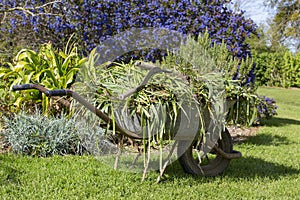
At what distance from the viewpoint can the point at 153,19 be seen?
7.08 meters

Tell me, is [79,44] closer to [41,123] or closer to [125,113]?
[41,123]

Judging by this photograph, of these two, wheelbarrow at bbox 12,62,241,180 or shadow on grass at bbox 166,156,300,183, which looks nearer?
wheelbarrow at bbox 12,62,241,180

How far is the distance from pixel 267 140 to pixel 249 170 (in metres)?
2.02

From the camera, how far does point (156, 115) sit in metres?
3.30

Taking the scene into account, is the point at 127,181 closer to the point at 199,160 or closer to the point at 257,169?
the point at 199,160

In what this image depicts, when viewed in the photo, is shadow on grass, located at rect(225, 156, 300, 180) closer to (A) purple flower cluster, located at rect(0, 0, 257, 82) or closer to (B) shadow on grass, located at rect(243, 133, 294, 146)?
(B) shadow on grass, located at rect(243, 133, 294, 146)

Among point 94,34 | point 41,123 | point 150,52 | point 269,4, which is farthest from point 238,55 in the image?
point 269,4

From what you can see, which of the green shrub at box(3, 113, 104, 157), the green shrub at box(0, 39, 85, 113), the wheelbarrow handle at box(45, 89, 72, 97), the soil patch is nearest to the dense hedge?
the soil patch

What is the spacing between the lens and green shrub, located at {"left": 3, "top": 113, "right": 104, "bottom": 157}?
440 centimetres

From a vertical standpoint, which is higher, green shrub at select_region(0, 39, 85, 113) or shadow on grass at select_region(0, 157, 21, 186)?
green shrub at select_region(0, 39, 85, 113)

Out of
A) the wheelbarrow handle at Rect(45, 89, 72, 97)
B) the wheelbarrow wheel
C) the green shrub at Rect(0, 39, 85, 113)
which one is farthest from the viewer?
the green shrub at Rect(0, 39, 85, 113)

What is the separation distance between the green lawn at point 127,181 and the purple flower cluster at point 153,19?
2.91 metres

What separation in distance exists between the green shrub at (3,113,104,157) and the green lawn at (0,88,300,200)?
0.20m

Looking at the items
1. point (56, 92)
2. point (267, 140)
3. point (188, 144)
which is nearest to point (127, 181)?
point (188, 144)
